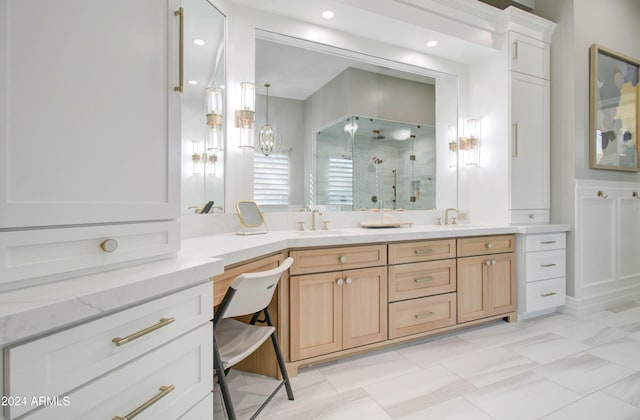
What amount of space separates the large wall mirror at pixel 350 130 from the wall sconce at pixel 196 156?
1.54 ft

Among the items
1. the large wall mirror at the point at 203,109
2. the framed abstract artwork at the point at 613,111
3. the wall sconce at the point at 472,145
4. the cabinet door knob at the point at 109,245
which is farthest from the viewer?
the wall sconce at the point at 472,145

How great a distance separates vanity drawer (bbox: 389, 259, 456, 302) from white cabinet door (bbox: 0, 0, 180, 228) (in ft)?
4.92

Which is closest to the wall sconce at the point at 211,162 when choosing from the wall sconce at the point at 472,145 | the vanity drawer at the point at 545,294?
the wall sconce at the point at 472,145

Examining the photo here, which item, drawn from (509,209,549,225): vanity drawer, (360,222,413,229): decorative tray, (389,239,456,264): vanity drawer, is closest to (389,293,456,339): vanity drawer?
(389,239,456,264): vanity drawer

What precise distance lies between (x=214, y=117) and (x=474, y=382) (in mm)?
2226

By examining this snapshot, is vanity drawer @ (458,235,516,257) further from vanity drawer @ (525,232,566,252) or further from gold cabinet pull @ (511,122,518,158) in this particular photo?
gold cabinet pull @ (511,122,518,158)

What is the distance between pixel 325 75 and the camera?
2.51 metres

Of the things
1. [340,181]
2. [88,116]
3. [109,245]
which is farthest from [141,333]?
[340,181]

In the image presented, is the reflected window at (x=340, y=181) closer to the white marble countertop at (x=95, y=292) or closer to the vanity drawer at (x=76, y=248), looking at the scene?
the white marble countertop at (x=95, y=292)

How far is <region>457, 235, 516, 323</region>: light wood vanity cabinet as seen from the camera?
2.32 metres

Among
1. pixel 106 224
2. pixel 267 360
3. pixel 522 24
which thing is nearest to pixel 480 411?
pixel 267 360

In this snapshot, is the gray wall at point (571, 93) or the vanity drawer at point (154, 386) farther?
the gray wall at point (571, 93)

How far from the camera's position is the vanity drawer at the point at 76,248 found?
66cm

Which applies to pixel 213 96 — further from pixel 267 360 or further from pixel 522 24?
pixel 522 24
